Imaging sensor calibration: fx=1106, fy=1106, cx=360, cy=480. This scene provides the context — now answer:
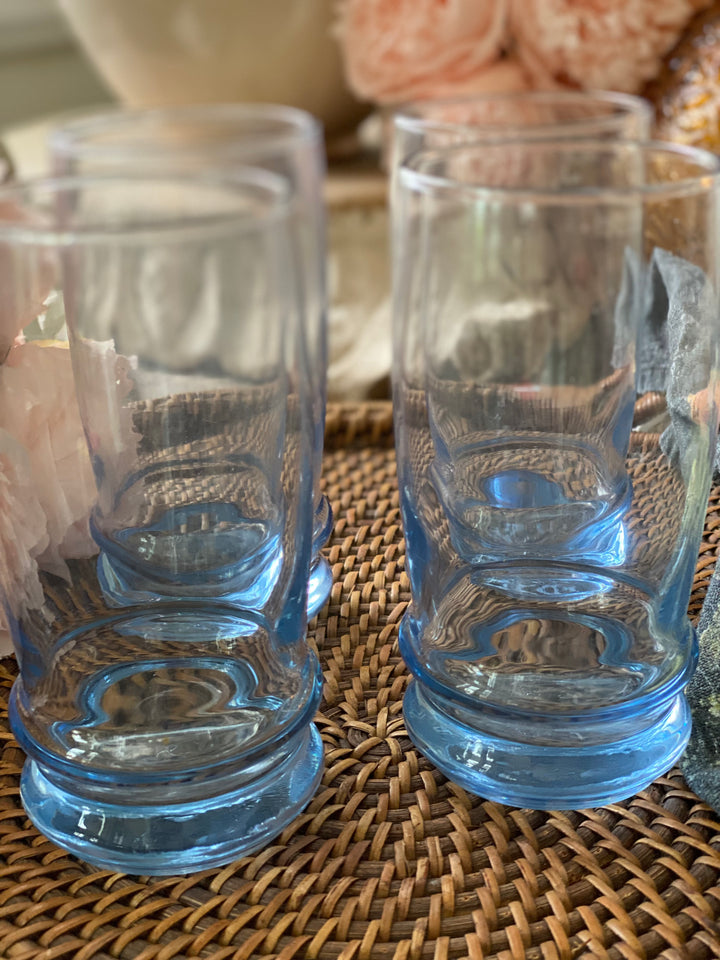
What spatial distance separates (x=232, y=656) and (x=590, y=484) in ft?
0.42

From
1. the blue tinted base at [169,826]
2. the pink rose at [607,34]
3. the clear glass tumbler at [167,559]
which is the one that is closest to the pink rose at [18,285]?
the clear glass tumbler at [167,559]

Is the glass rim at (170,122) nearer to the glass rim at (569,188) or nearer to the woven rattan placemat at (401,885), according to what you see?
the glass rim at (569,188)

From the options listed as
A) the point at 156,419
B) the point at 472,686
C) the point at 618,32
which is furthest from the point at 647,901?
the point at 618,32

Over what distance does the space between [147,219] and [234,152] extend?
0.20 ft

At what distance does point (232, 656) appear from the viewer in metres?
0.33

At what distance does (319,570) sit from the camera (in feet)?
1.40

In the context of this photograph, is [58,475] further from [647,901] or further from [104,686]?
[647,901]

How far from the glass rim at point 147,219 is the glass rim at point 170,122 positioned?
42 millimetres

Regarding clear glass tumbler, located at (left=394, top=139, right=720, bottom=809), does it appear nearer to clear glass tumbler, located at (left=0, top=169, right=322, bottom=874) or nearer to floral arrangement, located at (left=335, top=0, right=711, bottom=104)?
clear glass tumbler, located at (left=0, top=169, right=322, bottom=874)

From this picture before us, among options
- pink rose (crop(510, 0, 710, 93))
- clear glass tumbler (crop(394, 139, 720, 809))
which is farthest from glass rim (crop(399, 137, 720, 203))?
pink rose (crop(510, 0, 710, 93))

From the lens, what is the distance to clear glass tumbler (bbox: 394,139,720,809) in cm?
30

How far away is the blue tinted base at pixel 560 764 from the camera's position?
324 millimetres

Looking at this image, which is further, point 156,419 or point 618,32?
point 618,32

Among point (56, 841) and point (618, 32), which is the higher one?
point (618, 32)
